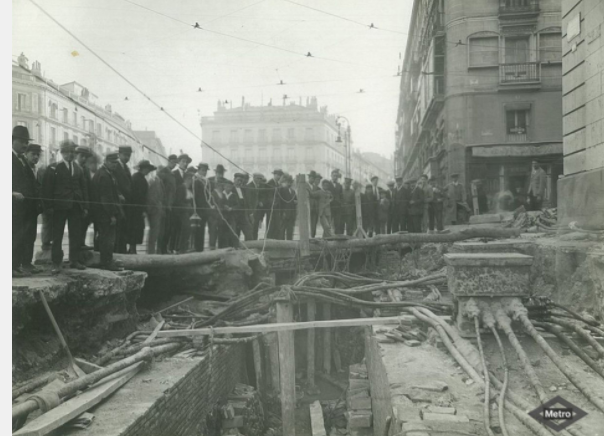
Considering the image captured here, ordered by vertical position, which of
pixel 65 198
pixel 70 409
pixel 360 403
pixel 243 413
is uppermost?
pixel 65 198

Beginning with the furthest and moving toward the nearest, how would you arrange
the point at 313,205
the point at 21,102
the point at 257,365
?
the point at 313,205 → the point at 257,365 → the point at 21,102

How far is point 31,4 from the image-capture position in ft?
13.1

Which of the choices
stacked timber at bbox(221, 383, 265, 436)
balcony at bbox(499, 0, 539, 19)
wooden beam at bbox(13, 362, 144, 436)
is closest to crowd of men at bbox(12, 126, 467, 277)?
wooden beam at bbox(13, 362, 144, 436)

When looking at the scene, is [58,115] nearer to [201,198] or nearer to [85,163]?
[85,163]

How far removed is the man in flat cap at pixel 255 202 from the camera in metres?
9.38

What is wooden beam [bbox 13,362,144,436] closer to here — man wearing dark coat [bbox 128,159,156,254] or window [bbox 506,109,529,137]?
man wearing dark coat [bbox 128,159,156,254]

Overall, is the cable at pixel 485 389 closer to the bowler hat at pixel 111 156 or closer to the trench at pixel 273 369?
the trench at pixel 273 369

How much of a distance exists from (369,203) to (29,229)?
7.73m

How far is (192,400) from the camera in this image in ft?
16.8

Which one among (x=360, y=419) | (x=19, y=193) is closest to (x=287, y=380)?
(x=360, y=419)

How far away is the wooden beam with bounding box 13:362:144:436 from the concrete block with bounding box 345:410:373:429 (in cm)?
284

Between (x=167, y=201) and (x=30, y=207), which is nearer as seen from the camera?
(x=30, y=207)

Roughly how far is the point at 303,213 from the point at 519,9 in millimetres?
5039

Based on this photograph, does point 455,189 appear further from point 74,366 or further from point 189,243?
point 74,366
